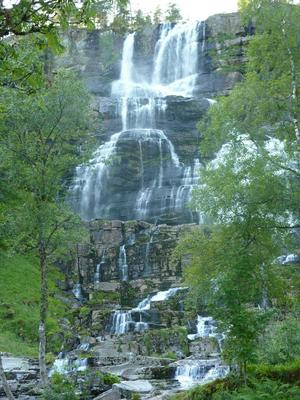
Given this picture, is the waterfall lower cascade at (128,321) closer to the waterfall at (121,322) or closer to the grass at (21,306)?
the waterfall at (121,322)

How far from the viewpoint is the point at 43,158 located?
19.2 meters

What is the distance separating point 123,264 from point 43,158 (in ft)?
59.5

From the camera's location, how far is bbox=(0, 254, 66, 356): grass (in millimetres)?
26656

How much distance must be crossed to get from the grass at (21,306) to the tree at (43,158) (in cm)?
880

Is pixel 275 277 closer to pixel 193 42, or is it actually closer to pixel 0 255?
pixel 0 255

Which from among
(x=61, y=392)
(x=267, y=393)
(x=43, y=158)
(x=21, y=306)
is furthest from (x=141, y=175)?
(x=267, y=393)

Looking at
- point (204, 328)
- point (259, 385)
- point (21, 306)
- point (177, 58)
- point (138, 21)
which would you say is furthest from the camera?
point (138, 21)

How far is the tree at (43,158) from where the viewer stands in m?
17.8

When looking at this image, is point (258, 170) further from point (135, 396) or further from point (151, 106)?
point (151, 106)

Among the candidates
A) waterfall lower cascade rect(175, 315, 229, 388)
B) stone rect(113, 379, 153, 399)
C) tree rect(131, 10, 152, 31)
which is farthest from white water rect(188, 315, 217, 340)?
tree rect(131, 10, 152, 31)

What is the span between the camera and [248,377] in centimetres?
1174

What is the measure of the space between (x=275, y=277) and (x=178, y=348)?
32.4 ft

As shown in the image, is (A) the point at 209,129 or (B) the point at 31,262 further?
(B) the point at 31,262

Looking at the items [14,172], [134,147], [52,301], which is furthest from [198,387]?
[134,147]
